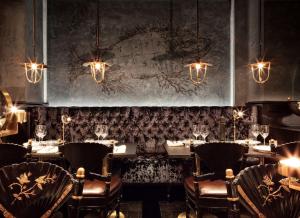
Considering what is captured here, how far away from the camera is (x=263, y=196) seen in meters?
1.33

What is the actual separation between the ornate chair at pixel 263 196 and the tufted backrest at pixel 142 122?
3.24 meters

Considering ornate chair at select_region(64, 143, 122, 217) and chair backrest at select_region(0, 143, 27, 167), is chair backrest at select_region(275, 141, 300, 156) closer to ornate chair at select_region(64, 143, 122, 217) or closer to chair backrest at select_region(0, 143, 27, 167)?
ornate chair at select_region(64, 143, 122, 217)

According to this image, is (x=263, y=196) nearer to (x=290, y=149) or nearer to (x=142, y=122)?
(x=290, y=149)

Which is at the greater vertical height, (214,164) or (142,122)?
(142,122)

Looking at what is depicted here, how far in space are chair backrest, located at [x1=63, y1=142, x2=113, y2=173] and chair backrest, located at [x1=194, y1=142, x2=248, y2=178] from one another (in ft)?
2.46

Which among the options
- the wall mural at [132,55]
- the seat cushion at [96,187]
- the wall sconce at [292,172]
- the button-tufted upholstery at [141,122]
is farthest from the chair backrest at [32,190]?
the wall mural at [132,55]

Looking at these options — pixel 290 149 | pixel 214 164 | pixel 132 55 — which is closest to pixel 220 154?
pixel 214 164

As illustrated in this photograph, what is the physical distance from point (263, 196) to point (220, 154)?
1068mm

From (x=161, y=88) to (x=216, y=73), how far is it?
39.2 inches

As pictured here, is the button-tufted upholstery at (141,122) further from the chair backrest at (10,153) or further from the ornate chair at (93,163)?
the chair backrest at (10,153)

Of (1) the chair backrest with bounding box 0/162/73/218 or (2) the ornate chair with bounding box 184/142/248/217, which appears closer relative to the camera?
(1) the chair backrest with bounding box 0/162/73/218

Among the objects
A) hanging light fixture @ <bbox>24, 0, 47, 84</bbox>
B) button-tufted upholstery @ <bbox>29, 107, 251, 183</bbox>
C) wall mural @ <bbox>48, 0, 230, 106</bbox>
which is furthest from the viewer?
wall mural @ <bbox>48, 0, 230, 106</bbox>

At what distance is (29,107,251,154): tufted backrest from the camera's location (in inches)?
181

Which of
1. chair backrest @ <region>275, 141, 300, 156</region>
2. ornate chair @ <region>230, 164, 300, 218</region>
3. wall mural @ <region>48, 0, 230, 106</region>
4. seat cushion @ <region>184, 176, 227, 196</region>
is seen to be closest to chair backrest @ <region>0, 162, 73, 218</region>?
ornate chair @ <region>230, 164, 300, 218</region>
